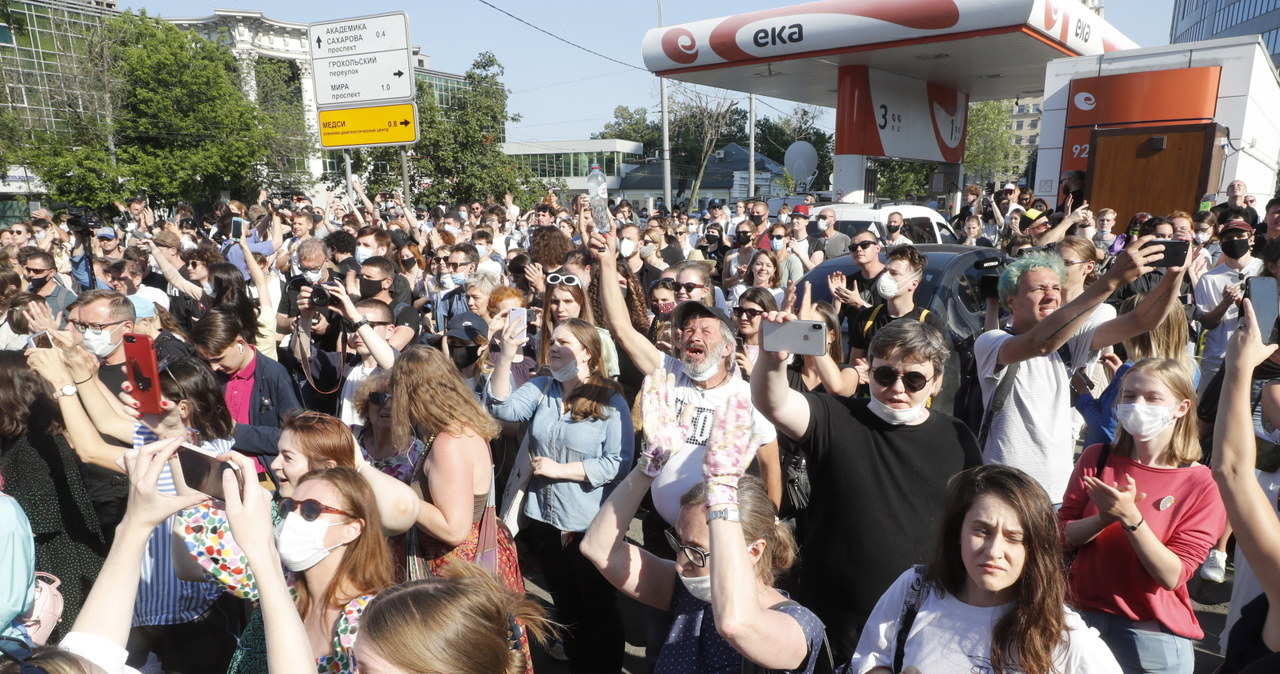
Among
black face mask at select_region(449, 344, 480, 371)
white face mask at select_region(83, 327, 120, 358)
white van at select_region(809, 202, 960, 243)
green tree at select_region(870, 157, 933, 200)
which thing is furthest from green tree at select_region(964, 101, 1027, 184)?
white face mask at select_region(83, 327, 120, 358)

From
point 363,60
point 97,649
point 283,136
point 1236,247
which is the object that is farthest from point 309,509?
point 283,136

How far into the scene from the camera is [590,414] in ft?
11.5

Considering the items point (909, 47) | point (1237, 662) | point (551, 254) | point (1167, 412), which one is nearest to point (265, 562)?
point (1237, 662)

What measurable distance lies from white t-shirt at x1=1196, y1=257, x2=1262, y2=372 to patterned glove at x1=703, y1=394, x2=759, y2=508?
413 cm

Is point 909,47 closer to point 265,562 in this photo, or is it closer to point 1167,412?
point 1167,412

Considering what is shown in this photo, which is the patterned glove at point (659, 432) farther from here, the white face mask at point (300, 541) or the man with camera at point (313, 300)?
the man with camera at point (313, 300)

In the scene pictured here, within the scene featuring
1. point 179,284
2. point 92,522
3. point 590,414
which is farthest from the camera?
point 179,284

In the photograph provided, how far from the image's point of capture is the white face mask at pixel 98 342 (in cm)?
400

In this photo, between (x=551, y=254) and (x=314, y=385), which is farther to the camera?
(x=551, y=254)

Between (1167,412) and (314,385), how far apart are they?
442 cm

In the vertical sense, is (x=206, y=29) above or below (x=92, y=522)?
above

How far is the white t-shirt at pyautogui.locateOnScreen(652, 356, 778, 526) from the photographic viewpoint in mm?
2449

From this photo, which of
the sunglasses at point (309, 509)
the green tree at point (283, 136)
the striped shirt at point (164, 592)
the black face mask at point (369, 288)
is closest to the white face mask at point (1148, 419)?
the sunglasses at point (309, 509)

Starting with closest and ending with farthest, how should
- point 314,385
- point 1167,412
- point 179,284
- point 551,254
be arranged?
point 1167,412 < point 314,385 < point 551,254 < point 179,284
